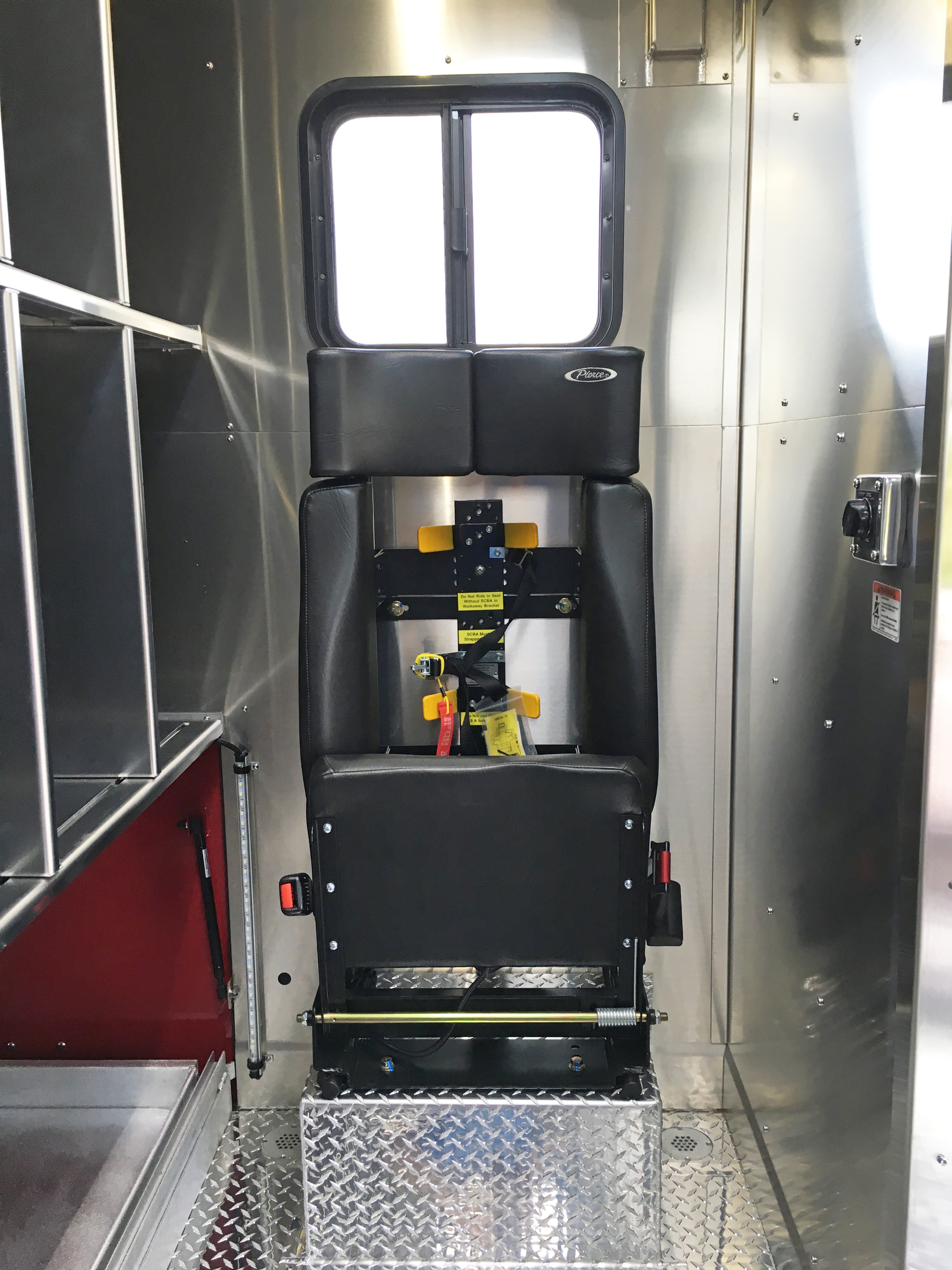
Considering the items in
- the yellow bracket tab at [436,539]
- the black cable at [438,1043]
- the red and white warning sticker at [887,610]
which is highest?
the yellow bracket tab at [436,539]

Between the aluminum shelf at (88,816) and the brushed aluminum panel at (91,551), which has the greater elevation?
the brushed aluminum panel at (91,551)

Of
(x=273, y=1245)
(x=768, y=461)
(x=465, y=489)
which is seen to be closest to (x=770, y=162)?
(x=768, y=461)

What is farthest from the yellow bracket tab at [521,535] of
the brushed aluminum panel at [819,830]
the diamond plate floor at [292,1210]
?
the diamond plate floor at [292,1210]

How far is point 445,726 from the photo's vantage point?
6.95ft

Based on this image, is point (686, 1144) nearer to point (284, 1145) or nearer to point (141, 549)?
point (284, 1145)

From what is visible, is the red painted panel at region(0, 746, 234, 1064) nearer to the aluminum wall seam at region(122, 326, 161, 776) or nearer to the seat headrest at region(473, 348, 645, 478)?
the aluminum wall seam at region(122, 326, 161, 776)

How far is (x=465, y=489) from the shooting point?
2.28 m

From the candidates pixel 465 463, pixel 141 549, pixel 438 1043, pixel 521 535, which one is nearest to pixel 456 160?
pixel 465 463

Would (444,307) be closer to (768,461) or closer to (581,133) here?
(581,133)

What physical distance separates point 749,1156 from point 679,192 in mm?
2153

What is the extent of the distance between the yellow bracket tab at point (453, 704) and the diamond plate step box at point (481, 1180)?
0.78 m

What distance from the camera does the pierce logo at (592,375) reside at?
190cm

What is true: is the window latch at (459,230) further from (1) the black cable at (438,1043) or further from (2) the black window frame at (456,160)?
(1) the black cable at (438,1043)

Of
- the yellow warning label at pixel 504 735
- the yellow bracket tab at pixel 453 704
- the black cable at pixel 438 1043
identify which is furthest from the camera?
the yellow bracket tab at pixel 453 704
